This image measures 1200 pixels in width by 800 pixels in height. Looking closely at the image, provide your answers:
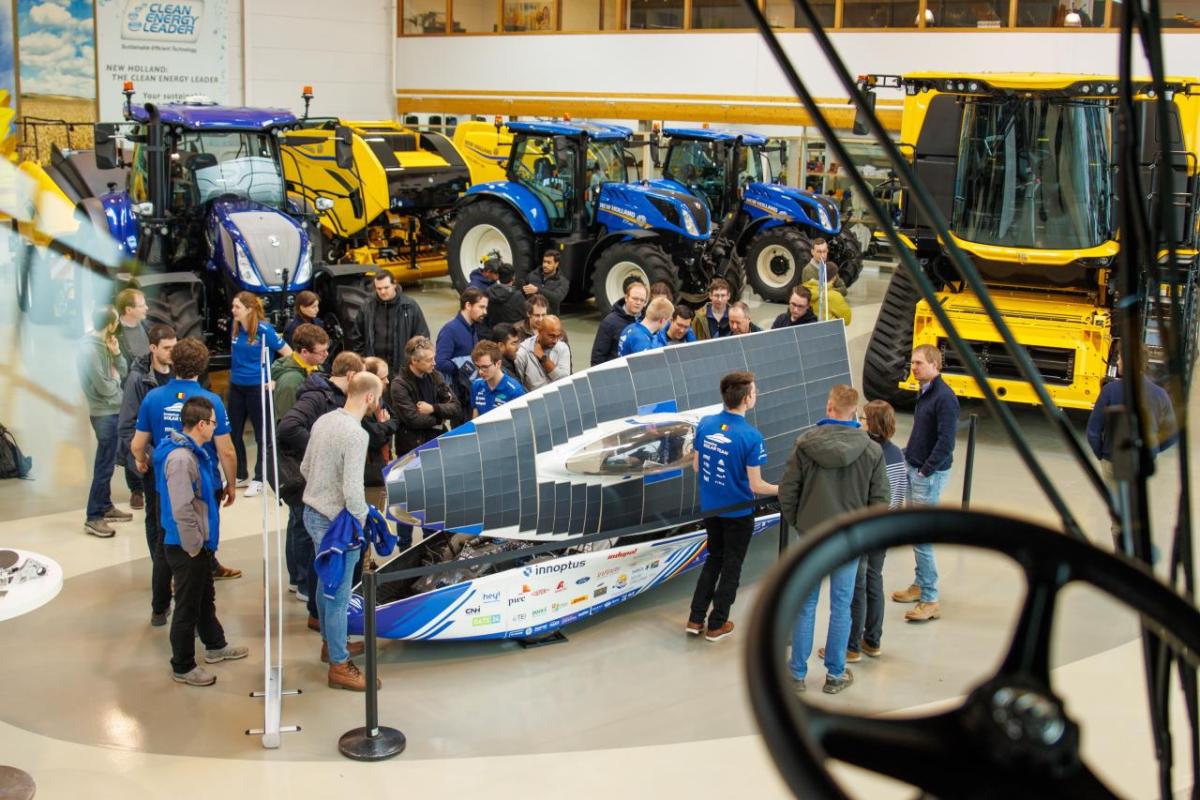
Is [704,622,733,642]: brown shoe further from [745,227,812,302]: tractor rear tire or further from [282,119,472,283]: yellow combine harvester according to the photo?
[745,227,812,302]: tractor rear tire

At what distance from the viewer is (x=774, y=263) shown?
1553 cm

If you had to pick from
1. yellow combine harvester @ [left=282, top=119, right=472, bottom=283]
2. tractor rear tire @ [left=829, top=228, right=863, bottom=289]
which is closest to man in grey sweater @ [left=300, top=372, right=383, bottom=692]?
yellow combine harvester @ [left=282, top=119, right=472, bottom=283]

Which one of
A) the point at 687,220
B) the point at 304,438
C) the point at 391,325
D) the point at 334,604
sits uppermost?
the point at 687,220

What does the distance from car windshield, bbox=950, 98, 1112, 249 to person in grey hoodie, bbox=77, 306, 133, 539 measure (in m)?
6.28

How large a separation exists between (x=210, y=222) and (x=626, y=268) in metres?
4.89

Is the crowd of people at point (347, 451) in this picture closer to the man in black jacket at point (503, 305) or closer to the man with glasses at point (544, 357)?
the man with glasses at point (544, 357)

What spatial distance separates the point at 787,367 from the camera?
7566 mm

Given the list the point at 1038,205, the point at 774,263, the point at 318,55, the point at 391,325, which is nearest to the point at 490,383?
the point at 391,325

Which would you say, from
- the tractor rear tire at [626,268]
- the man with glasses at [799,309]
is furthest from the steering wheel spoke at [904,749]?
the tractor rear tire at [626,268]

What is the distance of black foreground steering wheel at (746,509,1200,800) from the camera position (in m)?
1.15

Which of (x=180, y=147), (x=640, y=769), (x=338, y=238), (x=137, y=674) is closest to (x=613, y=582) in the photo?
(x=640, y=769)

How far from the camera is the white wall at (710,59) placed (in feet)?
59.8

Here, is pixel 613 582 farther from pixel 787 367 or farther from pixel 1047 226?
pixel 1047 226

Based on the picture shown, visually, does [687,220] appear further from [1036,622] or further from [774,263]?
[1036,622]
